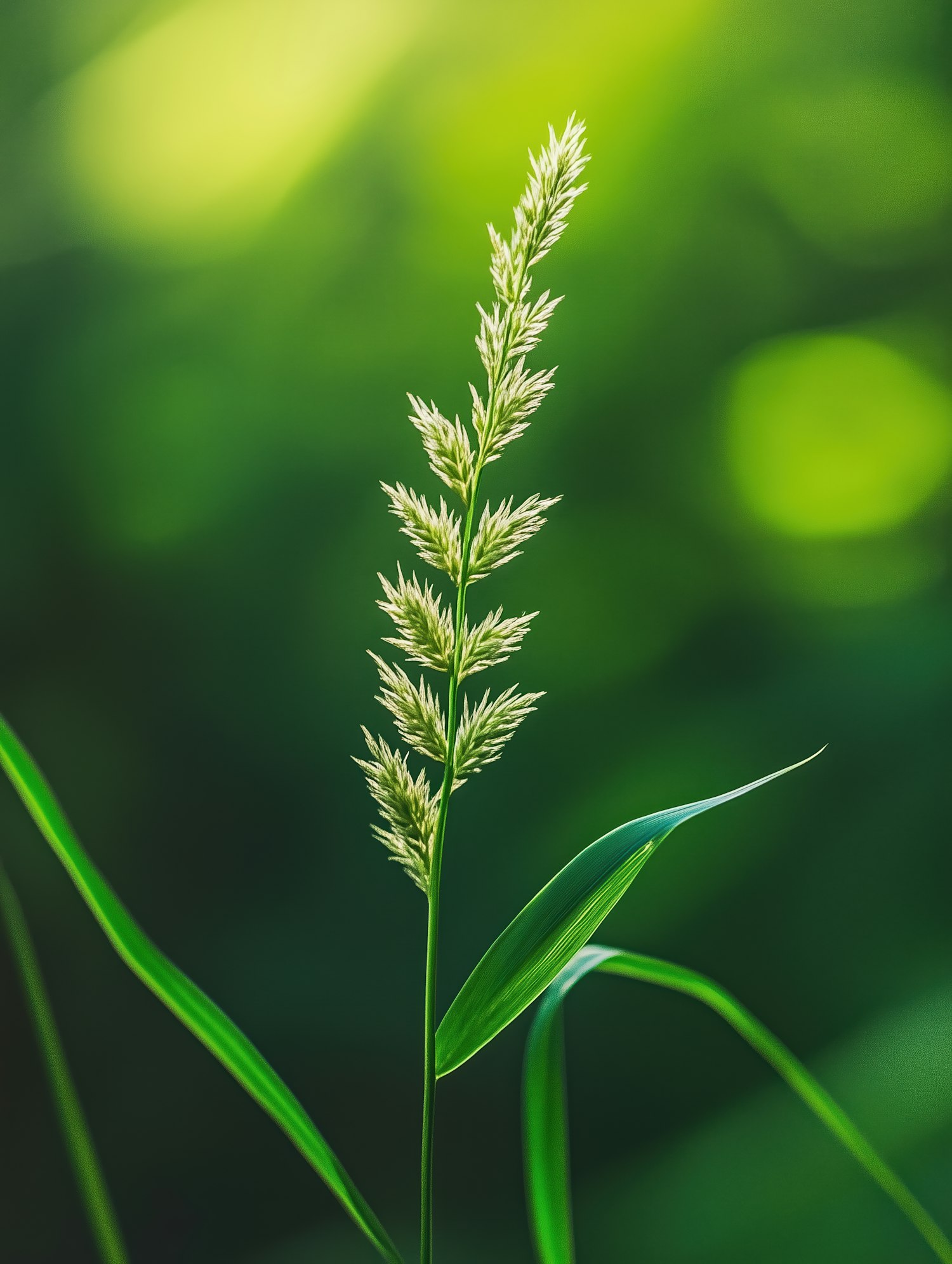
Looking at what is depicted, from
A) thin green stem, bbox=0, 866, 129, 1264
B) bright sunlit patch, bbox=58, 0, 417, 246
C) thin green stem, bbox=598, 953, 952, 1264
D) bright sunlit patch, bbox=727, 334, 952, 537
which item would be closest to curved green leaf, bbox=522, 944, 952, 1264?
thin green stem, bbox=598, 953, 952, 1264

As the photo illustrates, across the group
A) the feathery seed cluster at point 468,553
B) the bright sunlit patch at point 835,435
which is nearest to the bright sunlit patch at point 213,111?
the bright sunlit patch at point 835,435

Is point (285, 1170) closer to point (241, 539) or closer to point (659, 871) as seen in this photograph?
point (659, 871)

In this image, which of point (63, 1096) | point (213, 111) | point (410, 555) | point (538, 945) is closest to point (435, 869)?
point (538, 945)

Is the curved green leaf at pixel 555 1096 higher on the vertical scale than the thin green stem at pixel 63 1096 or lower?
lower

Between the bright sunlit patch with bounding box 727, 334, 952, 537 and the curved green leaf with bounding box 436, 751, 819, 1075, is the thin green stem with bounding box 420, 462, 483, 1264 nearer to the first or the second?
the curved green leaf with bounding box 436, 751, 819, 1075

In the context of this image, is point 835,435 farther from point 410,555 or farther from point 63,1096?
point 63,1096

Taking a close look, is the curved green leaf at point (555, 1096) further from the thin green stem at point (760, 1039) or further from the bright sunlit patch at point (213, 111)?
the bright sunlit patch at point (213, 111)
